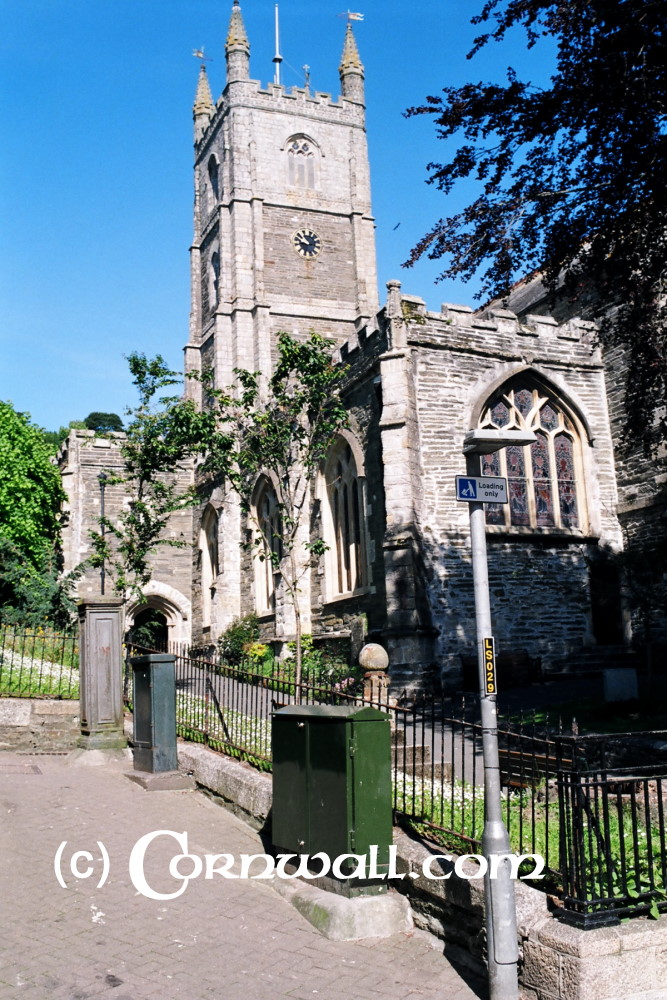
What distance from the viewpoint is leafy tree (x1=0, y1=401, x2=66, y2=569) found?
88.8ft

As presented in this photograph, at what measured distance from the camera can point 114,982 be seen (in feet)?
18.5

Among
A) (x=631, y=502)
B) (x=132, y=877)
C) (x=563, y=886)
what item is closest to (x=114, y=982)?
(x=132, y=877)

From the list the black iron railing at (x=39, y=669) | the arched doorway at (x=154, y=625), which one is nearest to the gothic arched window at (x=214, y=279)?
the arched doorway at (x=154, y=625)

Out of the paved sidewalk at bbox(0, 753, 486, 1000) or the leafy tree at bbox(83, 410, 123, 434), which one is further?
the leafy tree at bbox(83, 410, 123, 434)

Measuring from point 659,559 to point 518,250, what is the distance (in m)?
6.54

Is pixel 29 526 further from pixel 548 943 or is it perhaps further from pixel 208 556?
pixel 548 943

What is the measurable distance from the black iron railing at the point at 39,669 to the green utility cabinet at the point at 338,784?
6.95m

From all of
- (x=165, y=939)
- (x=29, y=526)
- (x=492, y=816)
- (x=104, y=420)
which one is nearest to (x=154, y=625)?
(x=29, y=526)

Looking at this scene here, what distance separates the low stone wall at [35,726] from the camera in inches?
484

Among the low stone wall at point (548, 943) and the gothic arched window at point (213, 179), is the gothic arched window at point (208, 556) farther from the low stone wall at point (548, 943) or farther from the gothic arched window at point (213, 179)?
the low stone wall at point (548, 943)

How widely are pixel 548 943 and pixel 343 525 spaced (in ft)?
48.4

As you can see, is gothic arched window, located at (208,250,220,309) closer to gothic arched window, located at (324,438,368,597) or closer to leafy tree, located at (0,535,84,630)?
leafy tree, located at (0,535,84,630)

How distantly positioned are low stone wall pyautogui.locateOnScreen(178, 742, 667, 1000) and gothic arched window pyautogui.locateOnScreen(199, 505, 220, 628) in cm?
2226

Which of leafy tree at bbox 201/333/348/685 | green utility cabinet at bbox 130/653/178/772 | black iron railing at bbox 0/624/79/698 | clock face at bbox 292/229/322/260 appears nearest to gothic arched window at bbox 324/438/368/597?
leafy tree at bbox 201/333/348/685
